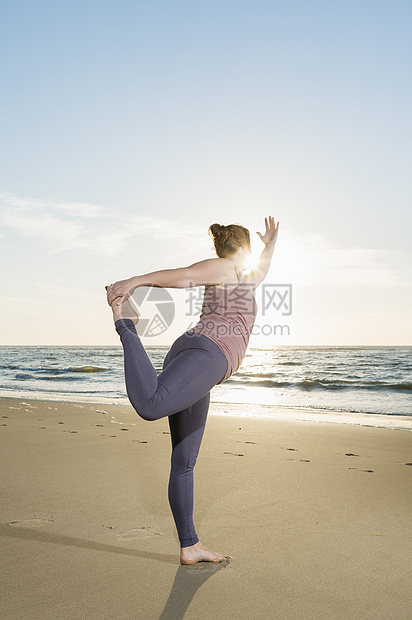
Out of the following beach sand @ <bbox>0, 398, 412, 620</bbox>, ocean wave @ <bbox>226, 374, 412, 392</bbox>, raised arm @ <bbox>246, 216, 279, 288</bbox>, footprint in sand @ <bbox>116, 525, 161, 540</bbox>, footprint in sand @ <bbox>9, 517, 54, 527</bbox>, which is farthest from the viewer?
ocean wave @ <bbox>226, 374, 412, 392</bbox>

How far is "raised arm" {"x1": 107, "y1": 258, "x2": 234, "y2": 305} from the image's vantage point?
2250mm

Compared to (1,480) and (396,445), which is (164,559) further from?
(396,445)

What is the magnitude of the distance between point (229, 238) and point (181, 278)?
477 mm

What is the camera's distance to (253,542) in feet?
9.16

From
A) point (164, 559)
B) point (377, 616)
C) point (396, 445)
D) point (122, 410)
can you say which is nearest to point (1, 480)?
point (164, 559)

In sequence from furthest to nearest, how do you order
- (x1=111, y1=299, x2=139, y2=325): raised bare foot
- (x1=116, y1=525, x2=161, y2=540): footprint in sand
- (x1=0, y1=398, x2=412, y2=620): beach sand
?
(x1=116, y1=525, x2=161, y2=540): footprint in sand < (x1=111, y1=299, x2=139, y2=325): raised bare foot < (x1=0, y1=398, x2=412, y2=620): beach sand

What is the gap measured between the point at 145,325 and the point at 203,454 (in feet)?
A: 9.49

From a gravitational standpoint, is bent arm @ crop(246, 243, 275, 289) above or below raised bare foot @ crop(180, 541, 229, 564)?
above

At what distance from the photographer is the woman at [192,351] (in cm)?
218

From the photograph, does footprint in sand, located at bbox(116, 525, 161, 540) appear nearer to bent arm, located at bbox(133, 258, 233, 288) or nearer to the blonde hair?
bent arm, located at bbox(133, 258, 233, 288)

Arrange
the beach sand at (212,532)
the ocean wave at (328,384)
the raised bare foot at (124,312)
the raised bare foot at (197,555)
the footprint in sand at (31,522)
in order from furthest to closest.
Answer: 1. the ocean wave at (328,384)
2. the footprint in sand at (31,522)
3. the raised bare foot at (197,555)
4. the raised bare foot at (124,312)
5. the beach sand at (212,532)

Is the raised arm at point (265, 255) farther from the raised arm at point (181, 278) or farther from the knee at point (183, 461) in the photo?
the knee at point (183, 461)

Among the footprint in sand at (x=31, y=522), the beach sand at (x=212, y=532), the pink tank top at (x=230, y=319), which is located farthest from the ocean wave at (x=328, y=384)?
the pink tank top at (x=230, y=319)

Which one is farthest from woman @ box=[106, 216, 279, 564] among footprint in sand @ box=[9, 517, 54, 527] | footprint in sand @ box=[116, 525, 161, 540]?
footprint in sand @ box=[9, 517, 54, 527]
